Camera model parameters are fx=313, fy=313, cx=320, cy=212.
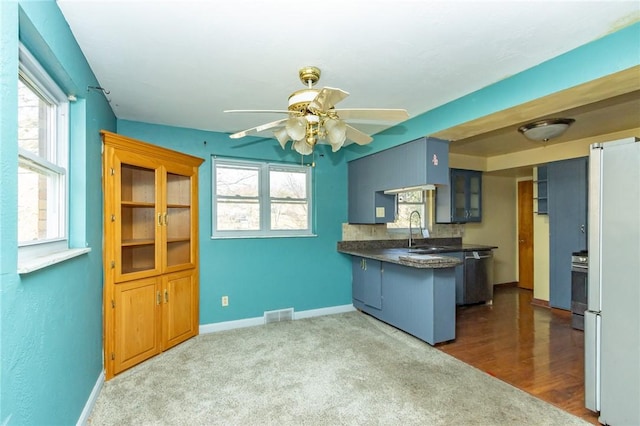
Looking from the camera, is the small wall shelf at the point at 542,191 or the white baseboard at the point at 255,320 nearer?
the white baseboard at the point at 255,320

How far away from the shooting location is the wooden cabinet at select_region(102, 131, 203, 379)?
8.56 feet

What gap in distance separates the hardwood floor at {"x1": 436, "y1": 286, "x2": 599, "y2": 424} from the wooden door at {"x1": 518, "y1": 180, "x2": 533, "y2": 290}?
54.8 inches

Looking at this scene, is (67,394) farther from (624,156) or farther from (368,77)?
(624,156)

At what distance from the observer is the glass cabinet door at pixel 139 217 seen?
3020 millimetres

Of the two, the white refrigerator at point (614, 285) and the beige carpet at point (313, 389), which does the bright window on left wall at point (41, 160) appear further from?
the white refrigerator at point (614, 285)

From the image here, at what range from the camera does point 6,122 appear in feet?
3.55

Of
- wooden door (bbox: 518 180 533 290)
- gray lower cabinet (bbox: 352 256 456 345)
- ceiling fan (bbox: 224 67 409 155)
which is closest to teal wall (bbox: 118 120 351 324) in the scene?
gray lower cabinet (bbox: 352 256 456 345)

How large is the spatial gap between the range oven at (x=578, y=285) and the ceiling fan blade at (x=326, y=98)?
3941 millimetres

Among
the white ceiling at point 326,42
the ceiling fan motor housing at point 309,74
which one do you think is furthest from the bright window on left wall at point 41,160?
the ceiling fan motor housing at point 309,74

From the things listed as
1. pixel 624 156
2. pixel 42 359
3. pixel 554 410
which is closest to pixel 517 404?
pixel 554 410

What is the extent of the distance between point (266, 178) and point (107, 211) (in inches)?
75.7

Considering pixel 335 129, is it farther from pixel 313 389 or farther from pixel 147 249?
pixel 147 249

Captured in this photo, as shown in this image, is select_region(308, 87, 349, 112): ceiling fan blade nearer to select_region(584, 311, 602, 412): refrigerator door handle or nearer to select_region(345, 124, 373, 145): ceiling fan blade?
select_region(345, 124, 373, 145): ceiling fan blade

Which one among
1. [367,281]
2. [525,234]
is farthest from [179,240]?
[525,234]
